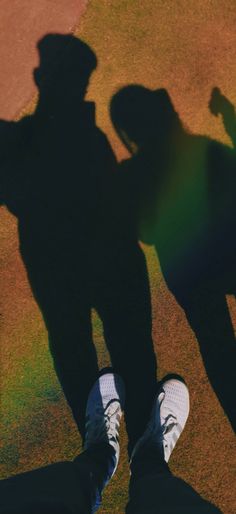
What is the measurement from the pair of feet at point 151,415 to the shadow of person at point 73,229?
14 centimetres

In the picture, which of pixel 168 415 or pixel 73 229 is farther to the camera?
pixel 73 229

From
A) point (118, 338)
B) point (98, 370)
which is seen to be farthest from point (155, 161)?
point (98, 370)

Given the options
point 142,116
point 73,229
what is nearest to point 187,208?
point 142,116

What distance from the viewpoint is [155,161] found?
14.9ft

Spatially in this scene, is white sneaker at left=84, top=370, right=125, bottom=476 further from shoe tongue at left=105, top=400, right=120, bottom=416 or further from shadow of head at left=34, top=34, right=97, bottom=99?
shadow of head at left=34, top=34, right=97, bottom=99

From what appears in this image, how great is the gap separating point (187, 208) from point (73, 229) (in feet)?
4.38

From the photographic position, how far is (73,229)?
443 cm

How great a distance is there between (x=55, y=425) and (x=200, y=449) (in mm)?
1549

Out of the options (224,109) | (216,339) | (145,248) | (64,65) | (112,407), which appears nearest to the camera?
(112,407)

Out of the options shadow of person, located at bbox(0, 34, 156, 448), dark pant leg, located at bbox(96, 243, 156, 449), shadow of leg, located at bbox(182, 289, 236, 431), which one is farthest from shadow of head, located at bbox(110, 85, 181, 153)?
shadow of leg, located at bbox(182, 289, 236, 431)

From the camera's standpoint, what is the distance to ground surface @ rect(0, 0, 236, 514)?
4.07 metres

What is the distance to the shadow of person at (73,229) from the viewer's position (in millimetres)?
4254

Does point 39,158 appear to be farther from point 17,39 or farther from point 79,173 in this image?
point 17,39

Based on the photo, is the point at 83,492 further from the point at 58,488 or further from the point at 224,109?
the point at 224,109
